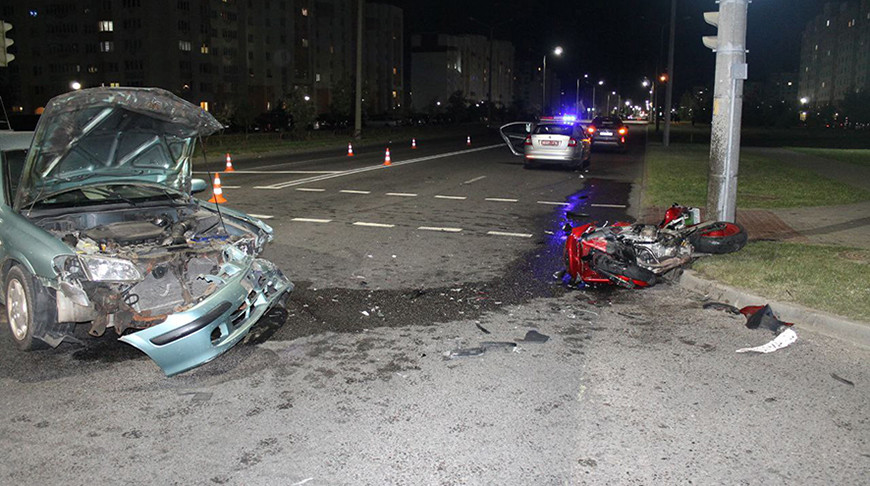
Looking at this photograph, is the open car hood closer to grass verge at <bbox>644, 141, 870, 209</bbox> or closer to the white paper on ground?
the white paper on ground

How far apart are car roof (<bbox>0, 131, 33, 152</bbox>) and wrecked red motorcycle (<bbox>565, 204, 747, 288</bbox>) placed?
5499mm

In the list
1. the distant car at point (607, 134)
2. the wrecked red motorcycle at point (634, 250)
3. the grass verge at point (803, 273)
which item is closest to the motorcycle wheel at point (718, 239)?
the wrecked red motorcycle at point (634, 250)

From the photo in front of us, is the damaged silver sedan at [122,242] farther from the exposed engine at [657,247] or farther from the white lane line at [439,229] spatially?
the white lane line at [439,229]

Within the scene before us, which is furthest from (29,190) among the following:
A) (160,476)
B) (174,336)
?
(160,476)

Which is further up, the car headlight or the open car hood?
the open car hood

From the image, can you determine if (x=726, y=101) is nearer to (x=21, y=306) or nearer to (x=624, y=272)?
(x=624, y=272)

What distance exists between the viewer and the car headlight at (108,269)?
5.18m

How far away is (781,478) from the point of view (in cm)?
372

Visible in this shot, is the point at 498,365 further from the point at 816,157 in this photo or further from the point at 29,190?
the point at 816,157

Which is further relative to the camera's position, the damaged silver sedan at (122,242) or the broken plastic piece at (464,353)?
the broken plastic piece at (464,353)

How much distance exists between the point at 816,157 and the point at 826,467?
28.7 metres

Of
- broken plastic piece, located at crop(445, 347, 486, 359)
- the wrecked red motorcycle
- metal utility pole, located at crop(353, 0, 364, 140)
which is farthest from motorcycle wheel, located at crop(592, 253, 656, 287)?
metal utility pole, located at crop(353, 0, 364, 140)

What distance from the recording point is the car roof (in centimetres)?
589

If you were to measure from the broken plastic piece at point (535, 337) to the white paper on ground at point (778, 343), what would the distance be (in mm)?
1563
